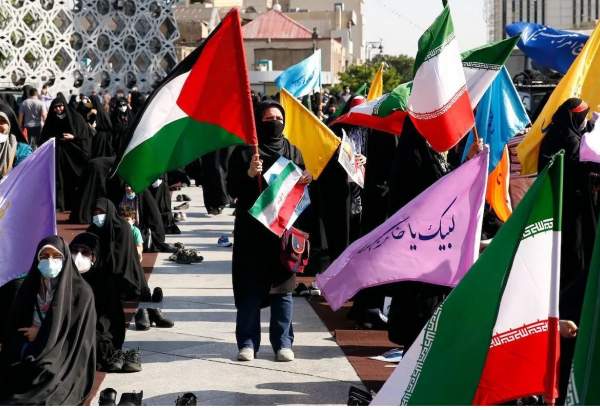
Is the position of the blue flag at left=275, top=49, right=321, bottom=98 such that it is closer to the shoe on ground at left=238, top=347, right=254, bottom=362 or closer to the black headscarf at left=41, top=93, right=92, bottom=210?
the black headscarf at left=41, top=93, right=92, bottom=210

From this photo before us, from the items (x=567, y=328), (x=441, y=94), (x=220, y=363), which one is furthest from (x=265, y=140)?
(x=567, y=328)

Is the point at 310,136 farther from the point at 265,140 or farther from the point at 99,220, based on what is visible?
the point at 265,140

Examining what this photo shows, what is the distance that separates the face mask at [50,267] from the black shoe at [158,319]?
8.31 ft

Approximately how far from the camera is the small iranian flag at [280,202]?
7934mm

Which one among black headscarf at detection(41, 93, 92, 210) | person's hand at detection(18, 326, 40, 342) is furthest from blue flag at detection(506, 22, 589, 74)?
black headscarf at detection(41, 93, 92, 210)

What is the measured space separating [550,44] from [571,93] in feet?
9.50

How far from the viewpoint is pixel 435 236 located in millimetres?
6379

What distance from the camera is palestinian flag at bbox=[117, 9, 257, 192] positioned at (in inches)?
282

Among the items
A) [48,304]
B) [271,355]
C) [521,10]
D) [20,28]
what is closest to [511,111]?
[271,355]

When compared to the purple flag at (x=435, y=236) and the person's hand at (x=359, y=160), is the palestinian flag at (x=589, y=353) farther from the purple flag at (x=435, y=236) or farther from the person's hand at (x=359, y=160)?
the person's hand at (x=359, y=160)

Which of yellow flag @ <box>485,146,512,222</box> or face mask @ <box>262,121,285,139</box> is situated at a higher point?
face mask @ <box>262,121,285,139</box>

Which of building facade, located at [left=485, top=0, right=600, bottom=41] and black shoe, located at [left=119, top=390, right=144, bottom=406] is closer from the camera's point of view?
black shoe, located at [left=119, top=390, right=144, bottom=406]

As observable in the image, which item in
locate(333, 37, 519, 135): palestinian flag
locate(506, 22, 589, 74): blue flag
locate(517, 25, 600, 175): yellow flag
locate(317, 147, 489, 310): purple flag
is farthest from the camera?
locate(506, 22, 589, 74): blue flag

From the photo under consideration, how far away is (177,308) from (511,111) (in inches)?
120
